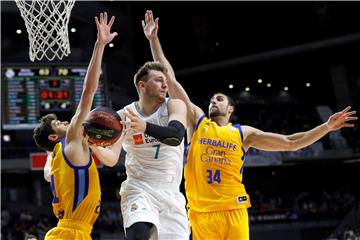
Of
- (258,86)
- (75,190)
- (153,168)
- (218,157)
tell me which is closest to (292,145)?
(218,157)

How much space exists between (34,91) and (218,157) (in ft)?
32.9

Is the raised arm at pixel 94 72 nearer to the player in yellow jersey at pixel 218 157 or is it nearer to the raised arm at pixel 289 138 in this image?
the player in yellow jersey at pixel 218 157

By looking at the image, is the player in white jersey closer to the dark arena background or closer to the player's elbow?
the player's elbow

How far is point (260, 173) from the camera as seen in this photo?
26453mm

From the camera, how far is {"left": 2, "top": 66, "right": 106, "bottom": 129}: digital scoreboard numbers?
48.8ft

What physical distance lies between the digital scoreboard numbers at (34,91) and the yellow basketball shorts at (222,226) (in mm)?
9632

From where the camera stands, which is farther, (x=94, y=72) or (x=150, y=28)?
(x=150, y=28)

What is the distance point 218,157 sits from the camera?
19.0 feet

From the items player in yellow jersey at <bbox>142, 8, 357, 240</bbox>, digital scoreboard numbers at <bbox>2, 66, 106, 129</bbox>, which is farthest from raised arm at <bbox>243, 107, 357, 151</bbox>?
digital scoreboard numbers at <bbox>2, 66, 106, 129</bbox>

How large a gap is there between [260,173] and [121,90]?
7.54m

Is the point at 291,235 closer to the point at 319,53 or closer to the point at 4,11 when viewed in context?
the point at 319,53

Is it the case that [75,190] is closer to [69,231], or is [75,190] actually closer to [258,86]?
[69,231]

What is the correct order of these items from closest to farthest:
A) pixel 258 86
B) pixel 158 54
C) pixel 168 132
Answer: pixel 168 132 → pixel 158 54 → pixel 258 86

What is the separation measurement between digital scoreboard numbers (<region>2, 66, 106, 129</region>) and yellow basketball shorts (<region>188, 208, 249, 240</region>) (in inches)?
379
